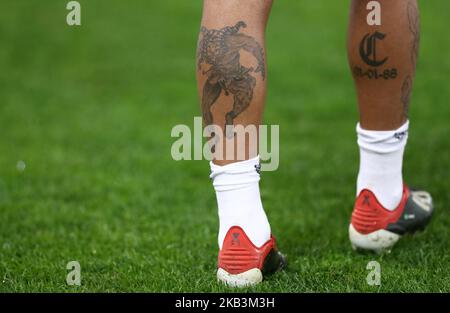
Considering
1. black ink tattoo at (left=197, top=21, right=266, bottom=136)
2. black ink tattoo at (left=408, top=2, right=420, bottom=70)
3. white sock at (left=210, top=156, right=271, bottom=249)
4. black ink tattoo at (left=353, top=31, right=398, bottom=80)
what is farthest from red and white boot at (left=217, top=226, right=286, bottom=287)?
black ink tattoo at (left=408, top=2, right=420, bottom=70)

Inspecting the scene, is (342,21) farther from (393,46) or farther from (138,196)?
(393,46)

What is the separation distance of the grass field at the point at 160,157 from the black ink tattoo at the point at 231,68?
463 millimetres

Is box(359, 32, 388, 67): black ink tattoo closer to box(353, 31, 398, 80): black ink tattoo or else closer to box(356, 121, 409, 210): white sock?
box(353, 31, 398, 80): black ink tattoo

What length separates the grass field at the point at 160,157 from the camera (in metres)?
2.17

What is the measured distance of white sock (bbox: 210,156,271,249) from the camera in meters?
1.90

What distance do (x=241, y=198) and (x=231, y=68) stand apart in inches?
12.4

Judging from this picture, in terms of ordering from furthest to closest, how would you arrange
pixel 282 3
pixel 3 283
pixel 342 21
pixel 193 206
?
pixel 282 3 < pixel 342 21 < pixel 193 206 < pixel 3 283

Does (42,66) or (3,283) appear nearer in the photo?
(3,283)

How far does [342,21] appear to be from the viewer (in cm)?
680

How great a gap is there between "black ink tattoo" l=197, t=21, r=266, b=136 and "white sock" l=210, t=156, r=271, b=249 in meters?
0.12

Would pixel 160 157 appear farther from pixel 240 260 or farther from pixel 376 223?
pixel 240 260

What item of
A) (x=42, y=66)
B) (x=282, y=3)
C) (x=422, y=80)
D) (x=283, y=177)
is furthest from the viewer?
(x=282, y=3)
